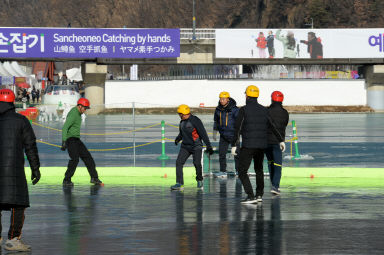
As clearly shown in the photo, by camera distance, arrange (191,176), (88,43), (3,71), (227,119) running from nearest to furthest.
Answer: (227,119)
(191,176)
(88,43)
(3,71)

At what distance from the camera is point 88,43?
215 ft

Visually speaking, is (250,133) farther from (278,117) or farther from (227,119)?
(227,119)

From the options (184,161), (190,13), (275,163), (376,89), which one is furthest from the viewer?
(190,13)

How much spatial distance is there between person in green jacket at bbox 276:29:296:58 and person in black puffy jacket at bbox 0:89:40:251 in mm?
58694

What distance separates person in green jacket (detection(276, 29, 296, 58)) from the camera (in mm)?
67250

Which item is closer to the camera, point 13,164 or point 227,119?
point 13,164

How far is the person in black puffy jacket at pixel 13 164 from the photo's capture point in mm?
9414

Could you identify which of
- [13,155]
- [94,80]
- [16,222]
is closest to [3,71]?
[94,80]

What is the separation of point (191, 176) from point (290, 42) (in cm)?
4947

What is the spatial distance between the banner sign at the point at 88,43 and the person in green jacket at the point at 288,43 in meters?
8.60

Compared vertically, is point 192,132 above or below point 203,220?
above

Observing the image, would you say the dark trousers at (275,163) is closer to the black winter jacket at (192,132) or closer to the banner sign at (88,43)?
the black winter jacket at (192,132)

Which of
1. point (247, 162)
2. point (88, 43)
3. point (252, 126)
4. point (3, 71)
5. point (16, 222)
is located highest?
point (88, 43)

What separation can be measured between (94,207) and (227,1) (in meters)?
118
